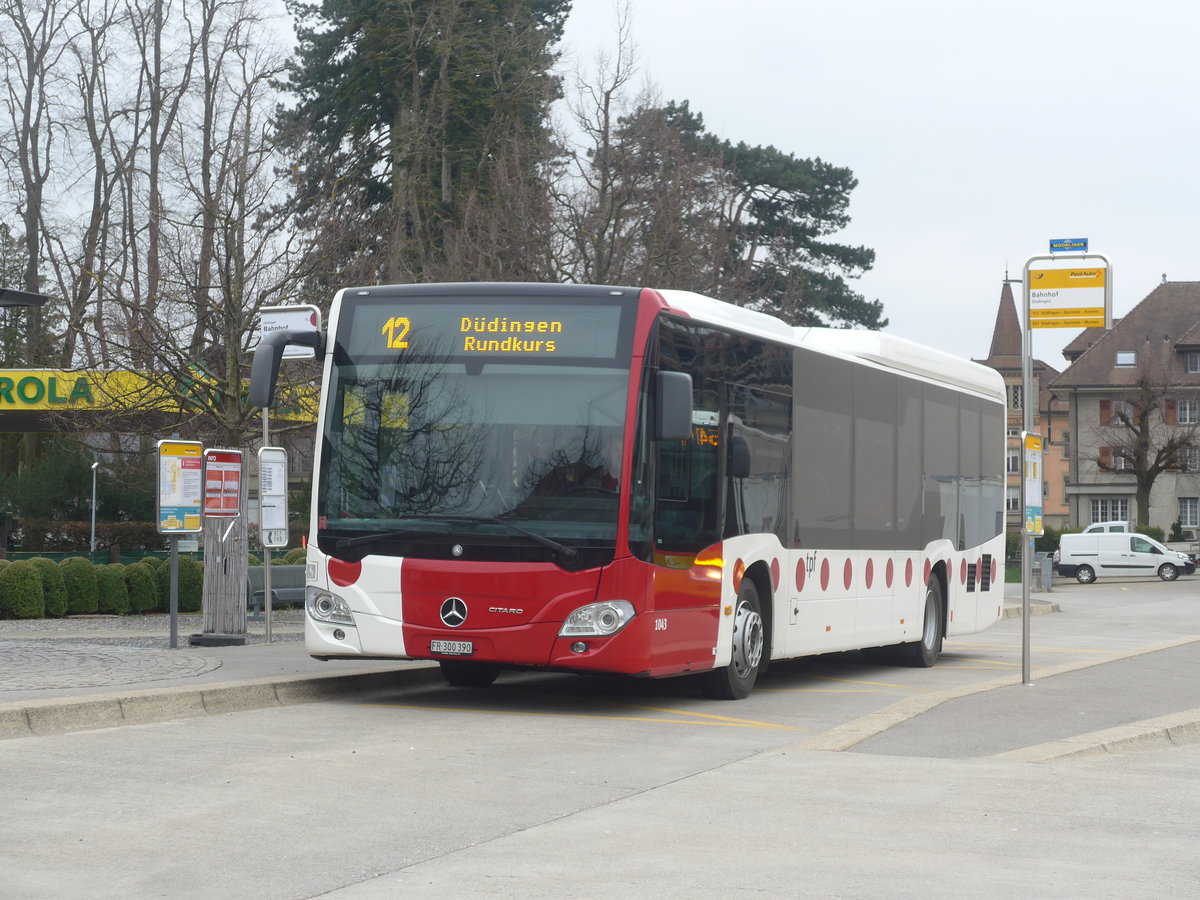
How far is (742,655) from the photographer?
556 inches

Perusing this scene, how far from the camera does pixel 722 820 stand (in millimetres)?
8195

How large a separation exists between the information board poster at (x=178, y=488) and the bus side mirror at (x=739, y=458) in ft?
19.8

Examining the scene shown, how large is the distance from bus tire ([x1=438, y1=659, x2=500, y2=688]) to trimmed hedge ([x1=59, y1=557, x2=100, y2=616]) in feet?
35.9

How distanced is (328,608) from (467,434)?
1640 mm

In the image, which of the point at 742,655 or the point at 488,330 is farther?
the point at 742,655

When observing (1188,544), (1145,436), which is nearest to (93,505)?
(1145,436)

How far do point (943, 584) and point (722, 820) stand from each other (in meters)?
11.6

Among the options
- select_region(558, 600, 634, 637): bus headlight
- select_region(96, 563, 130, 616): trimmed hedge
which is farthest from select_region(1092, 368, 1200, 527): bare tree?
Answer: select_region(558, 600, 634, 637): bus headlight

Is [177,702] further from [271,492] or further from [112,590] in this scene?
[112,590]

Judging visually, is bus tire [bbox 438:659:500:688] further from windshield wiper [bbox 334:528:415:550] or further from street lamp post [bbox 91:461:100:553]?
street lamp post [bbox 91:461:100:553]

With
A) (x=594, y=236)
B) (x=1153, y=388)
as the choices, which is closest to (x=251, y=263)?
(x=594, y=236)

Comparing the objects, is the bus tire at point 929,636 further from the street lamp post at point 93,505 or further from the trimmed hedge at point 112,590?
the street lamp post at point 93,505

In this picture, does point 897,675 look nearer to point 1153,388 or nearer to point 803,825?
point 803,825

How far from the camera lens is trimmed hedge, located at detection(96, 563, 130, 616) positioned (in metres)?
24.8
